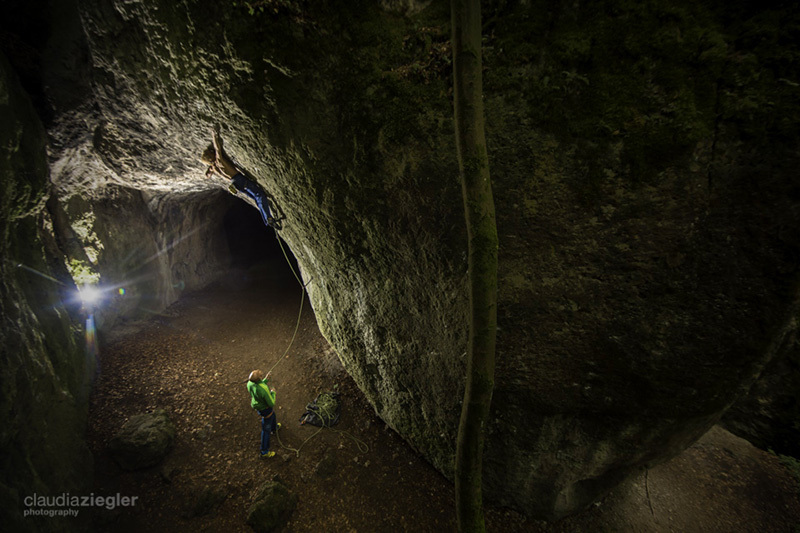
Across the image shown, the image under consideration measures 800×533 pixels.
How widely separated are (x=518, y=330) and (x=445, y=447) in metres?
2.49

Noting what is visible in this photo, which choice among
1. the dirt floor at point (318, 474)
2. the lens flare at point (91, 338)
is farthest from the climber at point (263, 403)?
the lens flare at point (91, 338)

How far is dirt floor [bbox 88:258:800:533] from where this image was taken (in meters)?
4.39

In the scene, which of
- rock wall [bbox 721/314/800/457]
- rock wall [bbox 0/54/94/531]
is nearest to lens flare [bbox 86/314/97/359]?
rock wall [bbox 0/54/94/531]

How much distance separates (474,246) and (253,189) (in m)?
4.90

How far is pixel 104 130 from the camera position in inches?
214

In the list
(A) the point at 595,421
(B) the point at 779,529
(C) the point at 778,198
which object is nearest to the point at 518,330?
(A) the point at 595,421

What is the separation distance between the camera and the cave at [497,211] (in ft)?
7.93

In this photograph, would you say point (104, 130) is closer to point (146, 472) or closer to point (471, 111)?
point (146, 472)

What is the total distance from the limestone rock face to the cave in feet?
0.70

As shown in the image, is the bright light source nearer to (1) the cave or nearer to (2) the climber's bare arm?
(1) the cave

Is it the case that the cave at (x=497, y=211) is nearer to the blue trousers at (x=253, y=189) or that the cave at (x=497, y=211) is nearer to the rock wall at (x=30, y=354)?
the rock wall at (x=30, y=354)

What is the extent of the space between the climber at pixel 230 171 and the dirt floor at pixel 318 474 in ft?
14.9

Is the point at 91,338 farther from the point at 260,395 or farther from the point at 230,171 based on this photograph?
the point at 230,171

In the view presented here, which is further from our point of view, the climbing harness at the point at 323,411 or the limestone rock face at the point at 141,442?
the climbing harness at the point at 323,411
